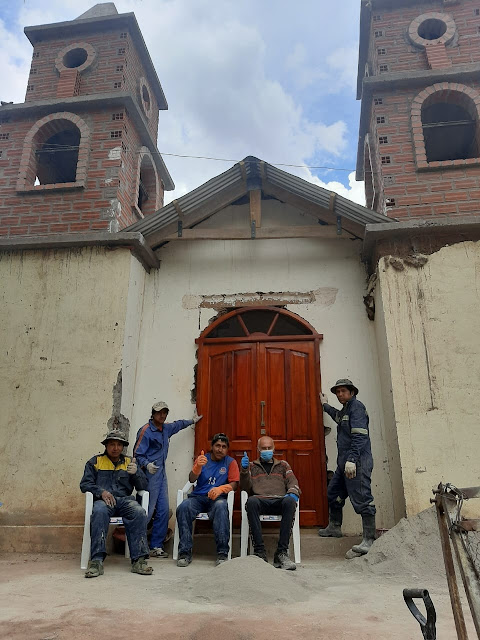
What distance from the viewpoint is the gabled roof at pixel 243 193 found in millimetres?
7102

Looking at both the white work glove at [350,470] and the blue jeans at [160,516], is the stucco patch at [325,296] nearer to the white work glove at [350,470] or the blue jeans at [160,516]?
the white work glove at [350,470]

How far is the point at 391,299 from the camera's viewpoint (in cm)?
630

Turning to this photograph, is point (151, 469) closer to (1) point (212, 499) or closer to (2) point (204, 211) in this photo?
(1) point (212, 499)

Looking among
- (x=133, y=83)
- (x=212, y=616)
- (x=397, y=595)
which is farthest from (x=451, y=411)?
(x=133, y=83)

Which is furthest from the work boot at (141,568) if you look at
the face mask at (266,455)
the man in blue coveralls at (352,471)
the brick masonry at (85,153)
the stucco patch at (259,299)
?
the brick masonry at (85,153)

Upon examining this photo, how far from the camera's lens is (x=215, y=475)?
18.8 feet

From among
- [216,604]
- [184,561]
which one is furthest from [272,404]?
[216,604]

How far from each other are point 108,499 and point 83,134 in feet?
20.0

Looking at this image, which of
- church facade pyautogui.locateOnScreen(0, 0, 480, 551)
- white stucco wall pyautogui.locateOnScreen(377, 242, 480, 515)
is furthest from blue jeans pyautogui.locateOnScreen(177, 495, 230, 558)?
white stucco wall pyautogui.locateOnScreen(377, 242, 480, 515)

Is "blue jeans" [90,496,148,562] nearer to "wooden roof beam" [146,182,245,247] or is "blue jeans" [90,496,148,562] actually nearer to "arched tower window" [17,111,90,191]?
"wooden roof beam" [146,182,245,247]

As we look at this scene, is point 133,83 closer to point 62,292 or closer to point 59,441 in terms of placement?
point 62,292

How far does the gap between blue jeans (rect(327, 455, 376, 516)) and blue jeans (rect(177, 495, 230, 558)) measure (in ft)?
4.45

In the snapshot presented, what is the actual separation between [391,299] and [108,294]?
3.69 m

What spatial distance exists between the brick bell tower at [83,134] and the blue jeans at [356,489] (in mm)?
4766
